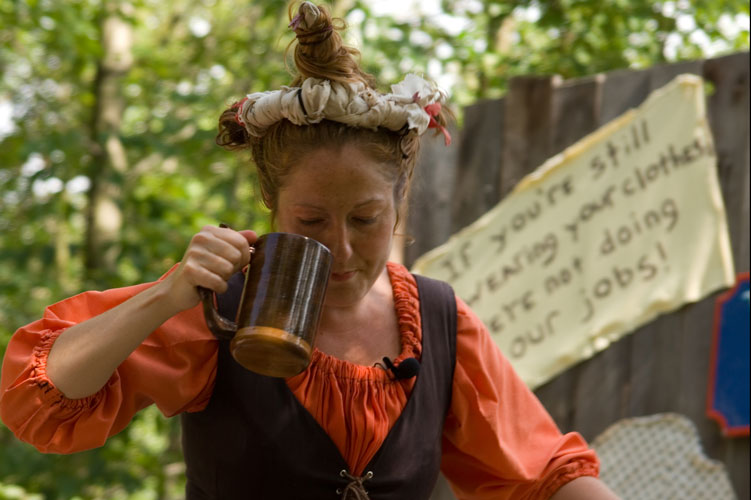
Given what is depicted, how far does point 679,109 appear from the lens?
2801 millimetres

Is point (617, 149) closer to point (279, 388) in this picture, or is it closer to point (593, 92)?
point (593, 92)

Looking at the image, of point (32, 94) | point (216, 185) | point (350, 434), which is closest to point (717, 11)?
point (216, 185)

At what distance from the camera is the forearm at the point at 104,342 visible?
1364 mm

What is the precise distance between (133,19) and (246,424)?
14.4 feet

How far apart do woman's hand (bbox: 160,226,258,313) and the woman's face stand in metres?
0.18

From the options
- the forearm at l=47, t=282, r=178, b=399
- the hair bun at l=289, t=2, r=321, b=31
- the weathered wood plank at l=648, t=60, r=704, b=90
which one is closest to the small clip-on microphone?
the forearm at l=47, t=282, r=178, b=399

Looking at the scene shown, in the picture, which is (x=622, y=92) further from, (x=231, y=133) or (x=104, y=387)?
(x=104, y=387)

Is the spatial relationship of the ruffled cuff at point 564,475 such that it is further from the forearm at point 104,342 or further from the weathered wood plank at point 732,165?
the weathered wood plank at point 732,165

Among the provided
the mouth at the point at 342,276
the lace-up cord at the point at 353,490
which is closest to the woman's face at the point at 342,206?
the mouth at the point at 342,276

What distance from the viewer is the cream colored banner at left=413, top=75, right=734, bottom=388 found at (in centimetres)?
275

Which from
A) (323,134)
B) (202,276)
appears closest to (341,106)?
(323,134)

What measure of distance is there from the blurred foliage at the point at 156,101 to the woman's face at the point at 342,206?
1878mm

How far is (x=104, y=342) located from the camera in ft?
4.46

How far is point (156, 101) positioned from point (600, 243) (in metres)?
5.04
